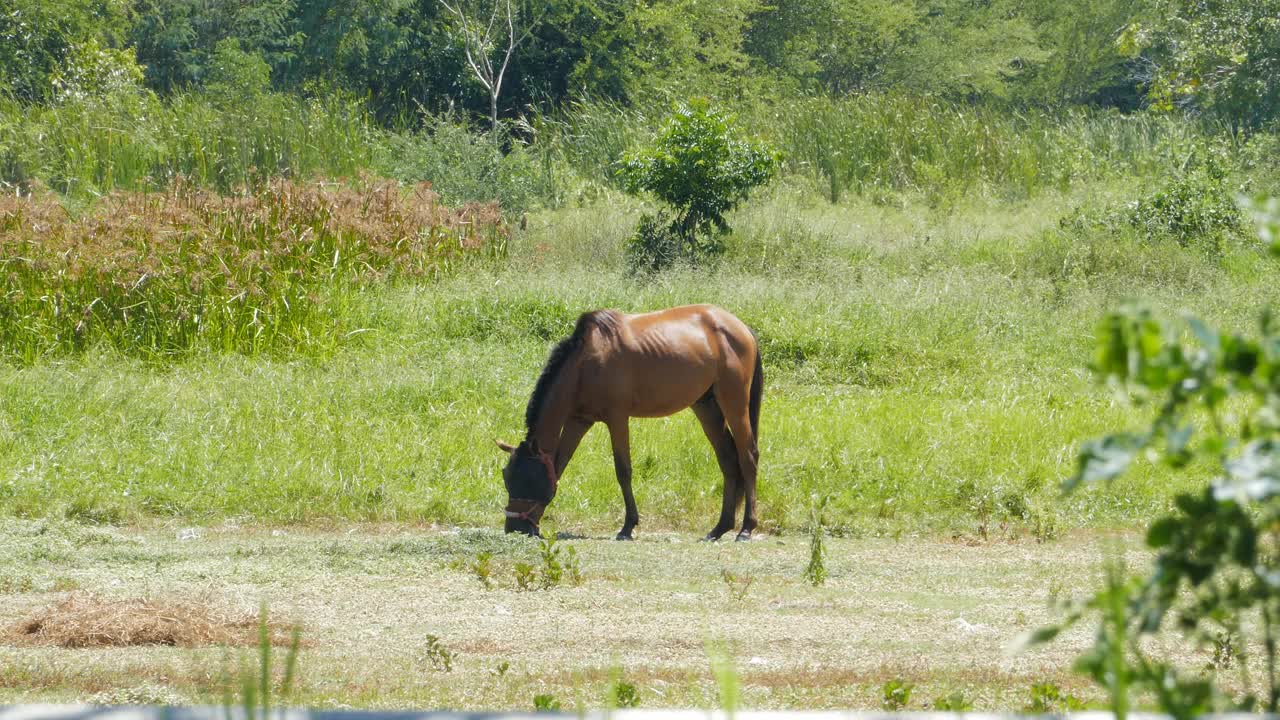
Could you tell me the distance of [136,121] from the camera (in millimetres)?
22250

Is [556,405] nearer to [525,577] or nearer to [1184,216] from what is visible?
[525,577]

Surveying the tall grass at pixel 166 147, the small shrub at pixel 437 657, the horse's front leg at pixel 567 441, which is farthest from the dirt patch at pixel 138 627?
the tall grass at pixel 166 147

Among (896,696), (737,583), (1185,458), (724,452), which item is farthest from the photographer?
(724,452)

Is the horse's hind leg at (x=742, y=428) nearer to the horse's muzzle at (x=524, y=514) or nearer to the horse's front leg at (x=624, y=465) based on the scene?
the horse's front leg at (x=624, y=465)

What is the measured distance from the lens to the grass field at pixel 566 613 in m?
5.69

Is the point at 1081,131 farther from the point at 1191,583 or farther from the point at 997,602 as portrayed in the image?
the point at 1191,583

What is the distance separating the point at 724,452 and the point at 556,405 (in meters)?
1.41

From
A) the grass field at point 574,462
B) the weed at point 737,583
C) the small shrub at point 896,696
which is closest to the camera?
the small shrub at point 896,696

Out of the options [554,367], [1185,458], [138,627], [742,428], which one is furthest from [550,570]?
[1185,458]

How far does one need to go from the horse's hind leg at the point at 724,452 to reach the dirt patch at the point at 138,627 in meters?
4.42

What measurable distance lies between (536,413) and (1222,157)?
49.7 feet

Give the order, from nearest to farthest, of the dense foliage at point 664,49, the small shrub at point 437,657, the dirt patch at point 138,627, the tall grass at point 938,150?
1. the small shrub at point 437,657
2. the dirt patch at point 138,627
3. the tall grass at point 938,150
4. the dense foliage at point 664,49

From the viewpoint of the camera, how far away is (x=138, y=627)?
666 centimetres

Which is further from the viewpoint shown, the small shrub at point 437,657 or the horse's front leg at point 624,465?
the horse's front leg at point 624,465
